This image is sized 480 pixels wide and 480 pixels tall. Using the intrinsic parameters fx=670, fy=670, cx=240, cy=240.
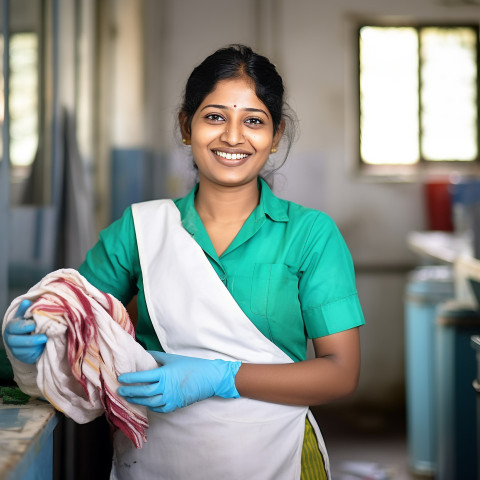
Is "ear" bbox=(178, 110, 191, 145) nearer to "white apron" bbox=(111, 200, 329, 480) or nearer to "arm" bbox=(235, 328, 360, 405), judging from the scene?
"white apron" bbox=(111, 200, 329, 480)

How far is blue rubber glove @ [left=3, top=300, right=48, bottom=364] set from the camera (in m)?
1.02

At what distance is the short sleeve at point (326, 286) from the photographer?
1.28 m


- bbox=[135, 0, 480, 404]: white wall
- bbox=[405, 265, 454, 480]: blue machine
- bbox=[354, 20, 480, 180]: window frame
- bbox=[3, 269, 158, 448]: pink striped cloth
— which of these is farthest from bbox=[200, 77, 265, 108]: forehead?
bbox=[354, 20, 480, 180]: window frame

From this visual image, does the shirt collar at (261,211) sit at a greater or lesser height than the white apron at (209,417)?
greater

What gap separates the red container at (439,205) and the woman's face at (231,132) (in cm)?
339

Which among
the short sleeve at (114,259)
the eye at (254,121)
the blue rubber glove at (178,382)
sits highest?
the eye at (254,121)

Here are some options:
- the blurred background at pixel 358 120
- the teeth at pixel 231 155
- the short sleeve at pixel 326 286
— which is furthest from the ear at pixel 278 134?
the blurred background at pixel 358 120

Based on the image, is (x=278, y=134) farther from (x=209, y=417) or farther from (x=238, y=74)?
(x=209, y=417)

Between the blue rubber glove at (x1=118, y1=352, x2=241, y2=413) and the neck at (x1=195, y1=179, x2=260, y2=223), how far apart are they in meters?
0.34

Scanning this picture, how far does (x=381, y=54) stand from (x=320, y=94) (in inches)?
21.4

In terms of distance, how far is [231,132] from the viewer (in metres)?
1.33

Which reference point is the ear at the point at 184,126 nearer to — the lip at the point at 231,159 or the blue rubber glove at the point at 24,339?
the lip at the point at 231,159

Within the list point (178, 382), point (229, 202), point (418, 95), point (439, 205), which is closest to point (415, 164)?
point (439, 205)

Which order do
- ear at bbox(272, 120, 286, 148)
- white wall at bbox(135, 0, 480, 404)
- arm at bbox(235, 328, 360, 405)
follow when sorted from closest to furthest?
arm at bbox(235, 328, 360, 405) → ear at bbox(272, 120, 286, 148) → white wall at bbox(135, 0, 480, 404)
